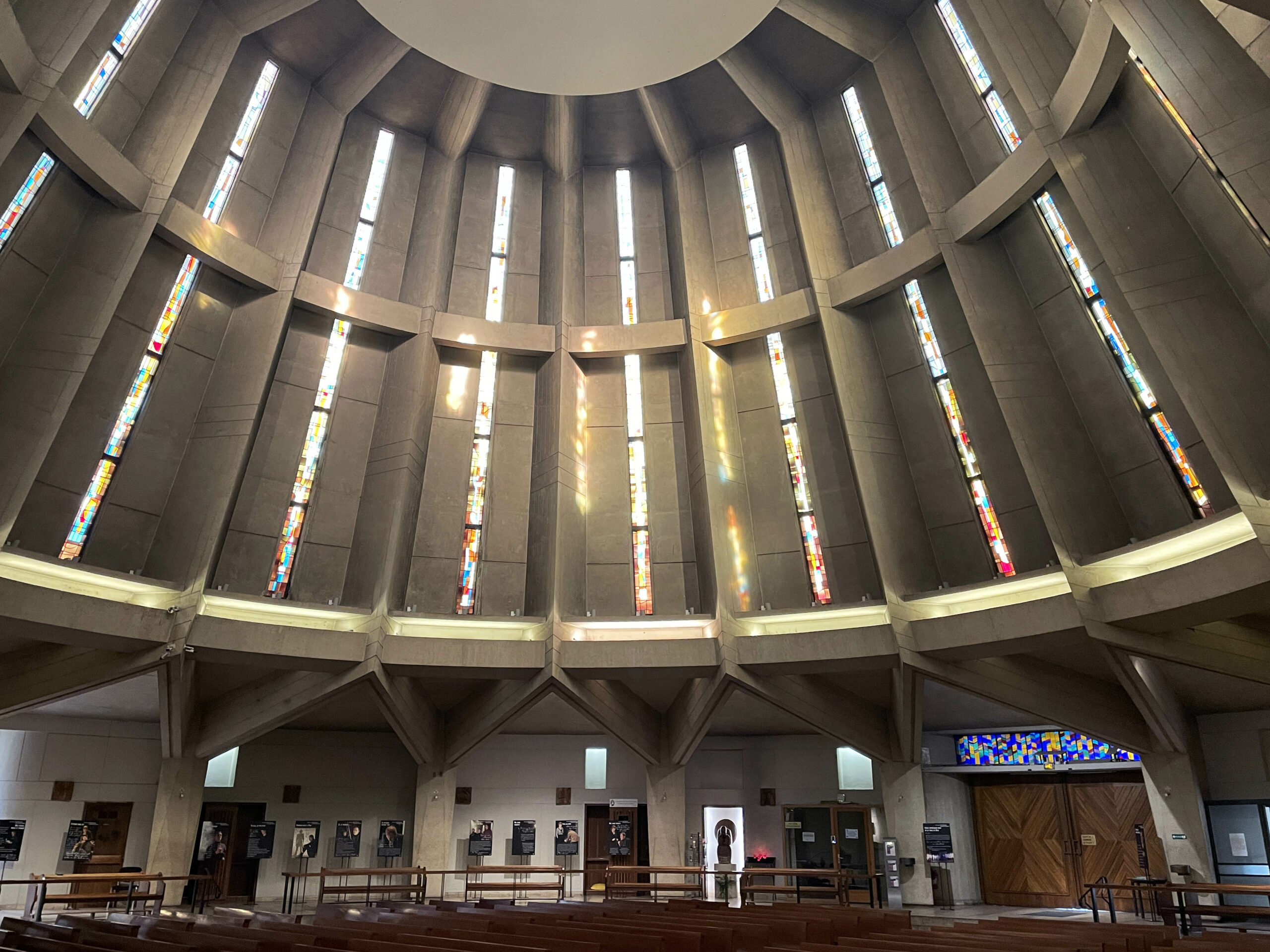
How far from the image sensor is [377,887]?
574 inches

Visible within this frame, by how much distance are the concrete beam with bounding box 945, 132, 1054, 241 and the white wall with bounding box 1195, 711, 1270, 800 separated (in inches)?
363

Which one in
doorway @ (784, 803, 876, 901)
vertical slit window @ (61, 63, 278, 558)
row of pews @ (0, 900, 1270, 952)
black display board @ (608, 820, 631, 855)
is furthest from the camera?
doorway @ (784, 803, 876, 901)

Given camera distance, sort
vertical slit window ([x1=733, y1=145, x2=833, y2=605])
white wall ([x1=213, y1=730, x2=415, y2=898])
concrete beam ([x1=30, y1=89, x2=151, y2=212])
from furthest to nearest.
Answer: white wall ([x1=213, y1=730, x2=415, y2=898]) → vertical slit window ([x1=733, y1=145, x2=833, y2=605]) → concrete beam ([x1=30, y1=89, x2=151, y2=212])

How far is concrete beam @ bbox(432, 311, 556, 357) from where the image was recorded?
1711cm

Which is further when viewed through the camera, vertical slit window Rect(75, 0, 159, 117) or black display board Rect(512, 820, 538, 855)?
black display board Rect(512, 820, 538, 855)

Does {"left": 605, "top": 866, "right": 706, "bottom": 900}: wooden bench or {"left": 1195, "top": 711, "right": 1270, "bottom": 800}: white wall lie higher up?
{"left": 1195, "top": 711, "right": 1270, "bottom": 800}: white wall

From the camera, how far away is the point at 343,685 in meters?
14.5

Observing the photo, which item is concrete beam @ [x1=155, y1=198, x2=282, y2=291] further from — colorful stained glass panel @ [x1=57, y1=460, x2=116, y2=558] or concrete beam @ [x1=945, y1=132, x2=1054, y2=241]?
concrete beam @ [x1=945, y1=132, x2=1054, y2=241]

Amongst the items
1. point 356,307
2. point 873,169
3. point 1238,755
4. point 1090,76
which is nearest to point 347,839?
point 356,307

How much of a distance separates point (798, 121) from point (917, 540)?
29.0 ft

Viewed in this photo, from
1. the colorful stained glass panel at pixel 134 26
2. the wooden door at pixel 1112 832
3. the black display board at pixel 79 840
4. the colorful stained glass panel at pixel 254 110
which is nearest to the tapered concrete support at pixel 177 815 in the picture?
the black display board at pixel 79 840

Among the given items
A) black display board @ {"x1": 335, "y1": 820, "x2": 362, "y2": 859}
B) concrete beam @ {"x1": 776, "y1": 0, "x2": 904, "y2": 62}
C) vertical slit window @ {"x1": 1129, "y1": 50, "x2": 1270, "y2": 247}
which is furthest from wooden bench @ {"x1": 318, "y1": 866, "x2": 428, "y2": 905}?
concrete beam @ {"x1": 776, "y1": 0, "x2": 904, "y2": 62}

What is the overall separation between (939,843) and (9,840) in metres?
15.5

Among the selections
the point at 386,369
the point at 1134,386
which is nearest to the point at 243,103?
the point at 386,369
